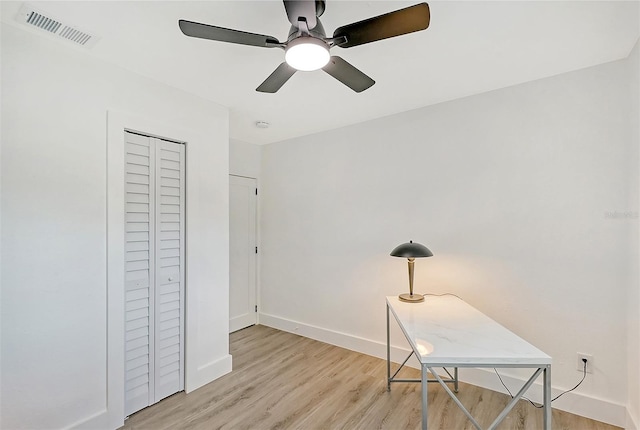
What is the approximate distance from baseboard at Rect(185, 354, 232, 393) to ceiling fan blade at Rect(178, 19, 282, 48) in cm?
246

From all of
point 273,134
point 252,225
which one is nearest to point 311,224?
point 252,225

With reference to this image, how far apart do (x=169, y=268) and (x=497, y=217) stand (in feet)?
8.78

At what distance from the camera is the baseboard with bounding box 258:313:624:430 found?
200 centimetres

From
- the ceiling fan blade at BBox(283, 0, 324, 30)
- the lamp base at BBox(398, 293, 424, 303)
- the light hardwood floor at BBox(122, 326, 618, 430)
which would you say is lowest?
the light hardwood floor at BBox(122, 326, 618, 430)

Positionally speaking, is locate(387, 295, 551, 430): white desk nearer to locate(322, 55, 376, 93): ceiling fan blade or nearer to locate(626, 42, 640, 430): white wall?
locate(626, 42, 640, 430): white wall

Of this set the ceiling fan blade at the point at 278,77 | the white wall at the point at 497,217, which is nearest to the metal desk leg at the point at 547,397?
the white wall at the point at 497,217

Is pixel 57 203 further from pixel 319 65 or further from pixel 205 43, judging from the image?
pixel 319 65

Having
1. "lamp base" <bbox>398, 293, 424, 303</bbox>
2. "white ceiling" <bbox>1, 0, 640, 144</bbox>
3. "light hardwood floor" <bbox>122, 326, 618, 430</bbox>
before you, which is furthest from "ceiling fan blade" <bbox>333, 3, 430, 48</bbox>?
"light hardwood floor" <bbox>122, 326, 618, 430</bbox>

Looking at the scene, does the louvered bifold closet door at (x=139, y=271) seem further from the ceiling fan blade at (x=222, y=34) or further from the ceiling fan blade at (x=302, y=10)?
the ceiling fan blade at (x=302, y=10)

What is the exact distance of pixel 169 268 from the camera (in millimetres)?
2357

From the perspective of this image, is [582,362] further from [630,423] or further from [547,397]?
[547,397]

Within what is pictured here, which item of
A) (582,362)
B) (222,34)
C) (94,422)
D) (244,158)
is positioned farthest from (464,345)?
(244,158)

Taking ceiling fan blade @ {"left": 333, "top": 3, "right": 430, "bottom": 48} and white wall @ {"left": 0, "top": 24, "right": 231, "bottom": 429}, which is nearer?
ceiling fan blade @ {"left": 333, "top": 3, "right": 430, "bottom": 48}

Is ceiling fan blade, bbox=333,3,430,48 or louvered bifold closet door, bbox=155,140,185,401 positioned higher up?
ceiling fan blade, bbox=333,3,430,48
